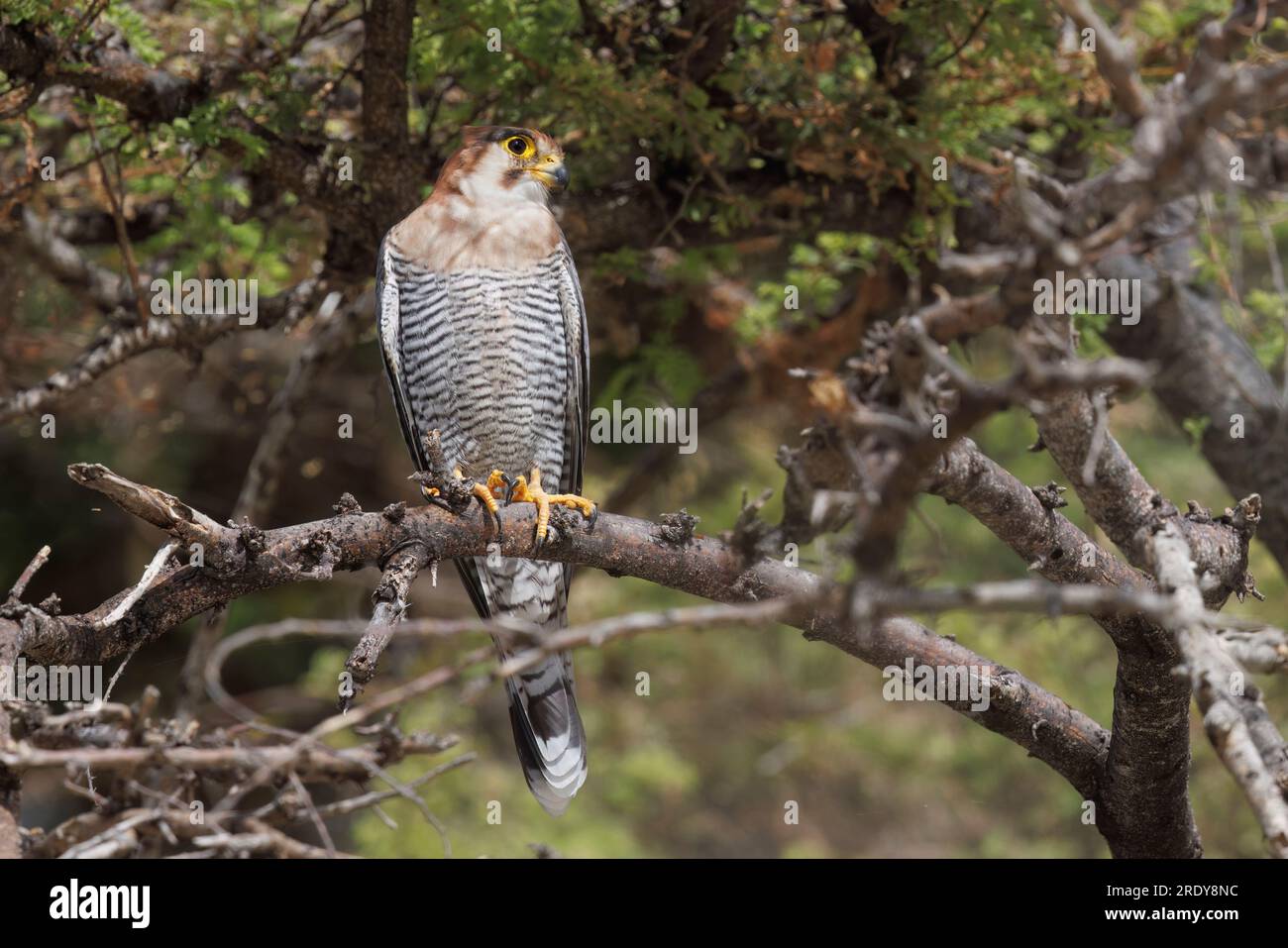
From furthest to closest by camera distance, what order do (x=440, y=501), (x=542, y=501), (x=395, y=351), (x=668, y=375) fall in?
1. (x=668, y=375)
2. (x=395, y=351)
3. (x=542, y=501)
4. (x=440, y=501)

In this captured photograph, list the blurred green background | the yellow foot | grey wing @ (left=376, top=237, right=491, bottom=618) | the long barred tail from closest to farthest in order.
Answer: the yellow foot, the blurred green background, the long barred tail, grey wing @ (left=376, top=237, right=491, bottom=618)

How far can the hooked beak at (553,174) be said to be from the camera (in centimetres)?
457

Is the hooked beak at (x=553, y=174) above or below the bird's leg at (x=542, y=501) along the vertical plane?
above

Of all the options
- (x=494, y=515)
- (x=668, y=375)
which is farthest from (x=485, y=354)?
(x=668, y=375)

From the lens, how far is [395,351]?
15.4ft

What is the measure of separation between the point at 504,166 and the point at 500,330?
0.62 meters

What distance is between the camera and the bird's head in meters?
4.58

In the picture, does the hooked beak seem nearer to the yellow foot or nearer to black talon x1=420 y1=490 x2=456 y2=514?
the yellow foot

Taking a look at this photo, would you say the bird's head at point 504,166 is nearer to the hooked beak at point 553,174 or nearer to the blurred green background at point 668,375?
the hooked beak at point 553,174

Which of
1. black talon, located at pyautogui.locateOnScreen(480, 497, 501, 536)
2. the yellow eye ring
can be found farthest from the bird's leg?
the yellow eye ring

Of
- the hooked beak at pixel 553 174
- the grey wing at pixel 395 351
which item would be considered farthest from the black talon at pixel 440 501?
the hooked beak at pixel 553 174

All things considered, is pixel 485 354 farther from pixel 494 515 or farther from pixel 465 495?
pixel 465 495

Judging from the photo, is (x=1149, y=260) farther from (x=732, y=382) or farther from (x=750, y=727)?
(x=750, y=727)

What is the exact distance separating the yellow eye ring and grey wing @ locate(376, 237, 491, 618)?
582 millimetres
